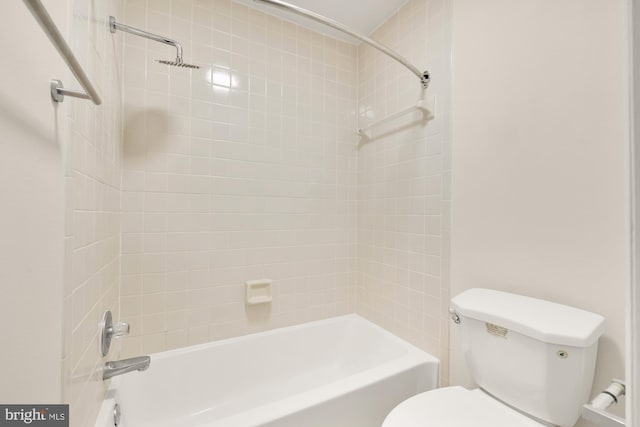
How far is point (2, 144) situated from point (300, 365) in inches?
64.1

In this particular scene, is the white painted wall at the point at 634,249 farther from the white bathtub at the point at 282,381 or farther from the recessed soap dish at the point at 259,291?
the recessed soap dish at the point at 259,291

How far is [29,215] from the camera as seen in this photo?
0.46 meters

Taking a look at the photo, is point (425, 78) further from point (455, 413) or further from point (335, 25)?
point (455, 413)

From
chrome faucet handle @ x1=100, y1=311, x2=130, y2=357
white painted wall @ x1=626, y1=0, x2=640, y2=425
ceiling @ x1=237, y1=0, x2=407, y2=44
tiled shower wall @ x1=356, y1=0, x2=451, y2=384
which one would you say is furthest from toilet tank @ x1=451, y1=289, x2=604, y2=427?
ceiling @ x1=237, y1=0, x2=407, y2=44

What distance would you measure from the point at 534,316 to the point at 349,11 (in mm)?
1732

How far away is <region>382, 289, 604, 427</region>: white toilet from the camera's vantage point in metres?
0.75

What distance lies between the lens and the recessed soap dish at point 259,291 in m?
1.52

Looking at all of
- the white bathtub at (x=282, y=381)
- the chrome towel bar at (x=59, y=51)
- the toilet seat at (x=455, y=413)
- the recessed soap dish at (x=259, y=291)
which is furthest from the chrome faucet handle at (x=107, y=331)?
the toilet seat at (x=455, y=413)

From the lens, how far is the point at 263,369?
4.96 ft

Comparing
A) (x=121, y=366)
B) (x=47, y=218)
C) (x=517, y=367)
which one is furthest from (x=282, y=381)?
(x=47, y=218)

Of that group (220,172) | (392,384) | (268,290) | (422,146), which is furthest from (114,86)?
(392,384)

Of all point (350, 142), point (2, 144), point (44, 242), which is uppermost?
point (350, 142)

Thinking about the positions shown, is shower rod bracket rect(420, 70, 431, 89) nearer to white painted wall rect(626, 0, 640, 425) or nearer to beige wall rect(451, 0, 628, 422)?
beige wall rect(451, 0, 628, 422)

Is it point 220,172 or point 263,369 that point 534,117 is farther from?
point 263,369
